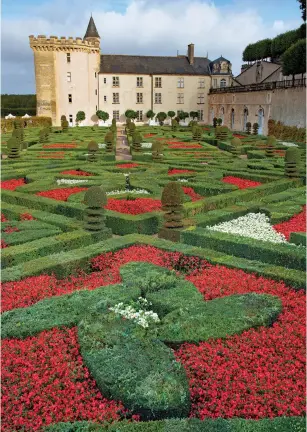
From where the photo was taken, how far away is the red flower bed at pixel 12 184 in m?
15.9

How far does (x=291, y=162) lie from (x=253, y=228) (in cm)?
698

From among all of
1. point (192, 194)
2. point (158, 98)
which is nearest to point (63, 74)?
point (158, 98)

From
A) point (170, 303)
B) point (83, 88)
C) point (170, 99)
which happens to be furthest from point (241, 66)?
point (170, 303)

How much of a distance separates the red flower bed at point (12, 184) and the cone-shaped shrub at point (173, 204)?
7.34 metres

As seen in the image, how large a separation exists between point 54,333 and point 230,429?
2.68 m

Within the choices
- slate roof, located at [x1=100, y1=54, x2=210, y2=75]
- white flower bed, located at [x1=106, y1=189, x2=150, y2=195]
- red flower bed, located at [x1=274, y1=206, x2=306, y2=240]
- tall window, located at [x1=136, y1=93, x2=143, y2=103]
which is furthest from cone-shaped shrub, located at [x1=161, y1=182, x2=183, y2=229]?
tall window, located at [x1=136, y1=93, x2=143, y2=103]

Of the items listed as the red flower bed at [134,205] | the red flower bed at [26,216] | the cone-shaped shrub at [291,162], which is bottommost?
the red flower bed at [26,216]

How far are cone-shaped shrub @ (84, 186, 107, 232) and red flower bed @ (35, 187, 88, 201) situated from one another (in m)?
3.74

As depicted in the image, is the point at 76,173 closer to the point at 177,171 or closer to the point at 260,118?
the point at 177,171

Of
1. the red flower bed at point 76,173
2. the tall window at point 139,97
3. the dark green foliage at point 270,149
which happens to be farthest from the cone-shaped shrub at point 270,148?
the tall window at point 139,97

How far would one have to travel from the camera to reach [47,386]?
468 cm

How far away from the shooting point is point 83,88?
5544cm

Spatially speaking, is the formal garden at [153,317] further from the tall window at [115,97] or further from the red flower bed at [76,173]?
the tall window at [115,97]

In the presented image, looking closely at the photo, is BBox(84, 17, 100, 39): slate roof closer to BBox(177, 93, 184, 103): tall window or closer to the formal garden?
BBox(177, 93, 184, 103): tall window
